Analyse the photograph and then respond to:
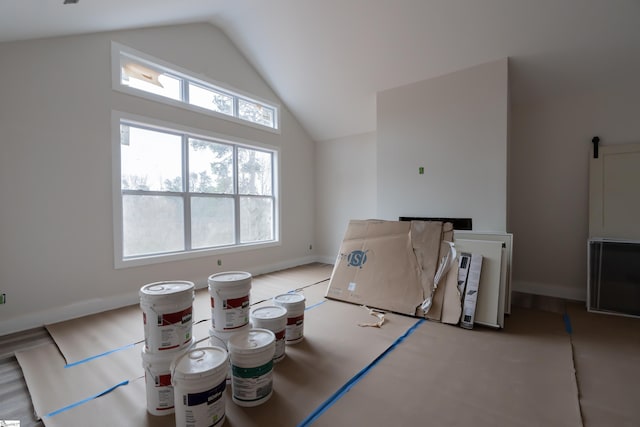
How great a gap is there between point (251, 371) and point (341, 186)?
14.5 feet

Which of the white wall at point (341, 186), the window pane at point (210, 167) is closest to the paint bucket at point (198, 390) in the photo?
the window pane at point (210, 167)

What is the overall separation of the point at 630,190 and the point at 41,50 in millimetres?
6367

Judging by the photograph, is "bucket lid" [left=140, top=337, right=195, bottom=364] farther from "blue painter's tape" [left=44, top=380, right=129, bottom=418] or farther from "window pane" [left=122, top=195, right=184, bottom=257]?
"window pane" [left=122, top=195, right=184, bottom=257]

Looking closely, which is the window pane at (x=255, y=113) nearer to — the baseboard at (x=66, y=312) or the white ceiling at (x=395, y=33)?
the white ceiling at (x=395, y=33)

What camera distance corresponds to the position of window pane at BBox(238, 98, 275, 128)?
188 inches

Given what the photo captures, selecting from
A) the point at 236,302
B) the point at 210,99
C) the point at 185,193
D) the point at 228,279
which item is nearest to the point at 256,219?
the point at 185,193

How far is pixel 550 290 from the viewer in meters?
3.77

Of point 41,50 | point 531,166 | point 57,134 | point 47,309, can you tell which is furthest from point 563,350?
point 41,50

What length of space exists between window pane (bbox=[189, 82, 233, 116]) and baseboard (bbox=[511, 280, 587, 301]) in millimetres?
4894

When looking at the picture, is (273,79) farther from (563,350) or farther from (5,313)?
(563,350)

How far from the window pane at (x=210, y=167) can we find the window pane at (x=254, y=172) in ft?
0.69

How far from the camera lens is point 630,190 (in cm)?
328

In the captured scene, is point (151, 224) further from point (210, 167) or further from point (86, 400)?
point (86, 400)

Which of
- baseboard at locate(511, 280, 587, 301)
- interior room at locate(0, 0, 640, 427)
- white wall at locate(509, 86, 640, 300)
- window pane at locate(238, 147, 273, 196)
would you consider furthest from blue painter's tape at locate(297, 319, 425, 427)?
window pane at locate(238, 147, 273, 196)
